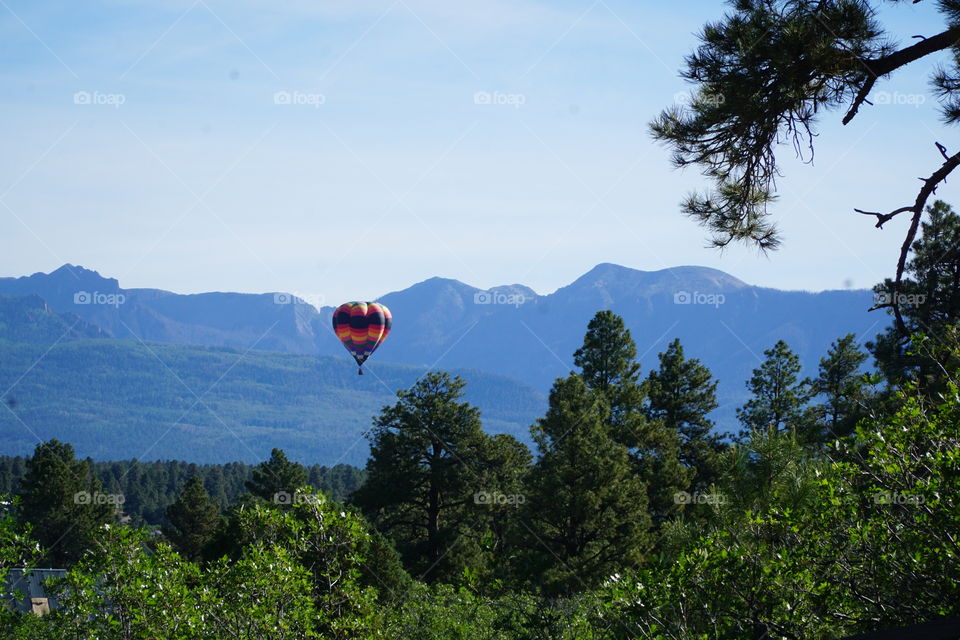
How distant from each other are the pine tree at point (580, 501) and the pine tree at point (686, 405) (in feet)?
40.2

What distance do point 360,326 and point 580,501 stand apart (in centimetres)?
4395

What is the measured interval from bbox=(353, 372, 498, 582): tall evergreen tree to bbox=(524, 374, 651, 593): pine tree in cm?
1044

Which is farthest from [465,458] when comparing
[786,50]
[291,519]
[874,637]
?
[874,637]

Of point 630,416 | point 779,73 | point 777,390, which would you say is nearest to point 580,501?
point 630,416

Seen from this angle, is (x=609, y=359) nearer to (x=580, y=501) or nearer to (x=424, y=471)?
(x=424, y=471)

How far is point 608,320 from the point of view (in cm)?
4600

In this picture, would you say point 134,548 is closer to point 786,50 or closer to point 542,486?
point 786,50

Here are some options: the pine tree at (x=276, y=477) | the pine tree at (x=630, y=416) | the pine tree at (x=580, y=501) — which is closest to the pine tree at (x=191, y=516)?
the pine tree at (x=276, y=477)

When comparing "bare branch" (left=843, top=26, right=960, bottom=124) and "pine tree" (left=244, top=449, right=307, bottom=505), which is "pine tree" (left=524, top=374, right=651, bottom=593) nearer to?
"pine tree" (left=244, top=449, right=307, bottom=505)

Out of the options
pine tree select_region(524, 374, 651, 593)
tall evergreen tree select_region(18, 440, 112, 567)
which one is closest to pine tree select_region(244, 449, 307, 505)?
tall evergreen tree select_region(18, 440, 112, 567)

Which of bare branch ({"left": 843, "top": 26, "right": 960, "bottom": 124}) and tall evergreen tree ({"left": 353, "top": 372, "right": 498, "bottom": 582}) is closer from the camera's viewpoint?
→ bare branch ({"left": 843, "top": 26, "right": 960, "bottom": 124})

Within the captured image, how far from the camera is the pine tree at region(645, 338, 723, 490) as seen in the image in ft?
160

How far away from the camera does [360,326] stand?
250ft

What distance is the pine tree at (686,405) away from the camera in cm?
4875
